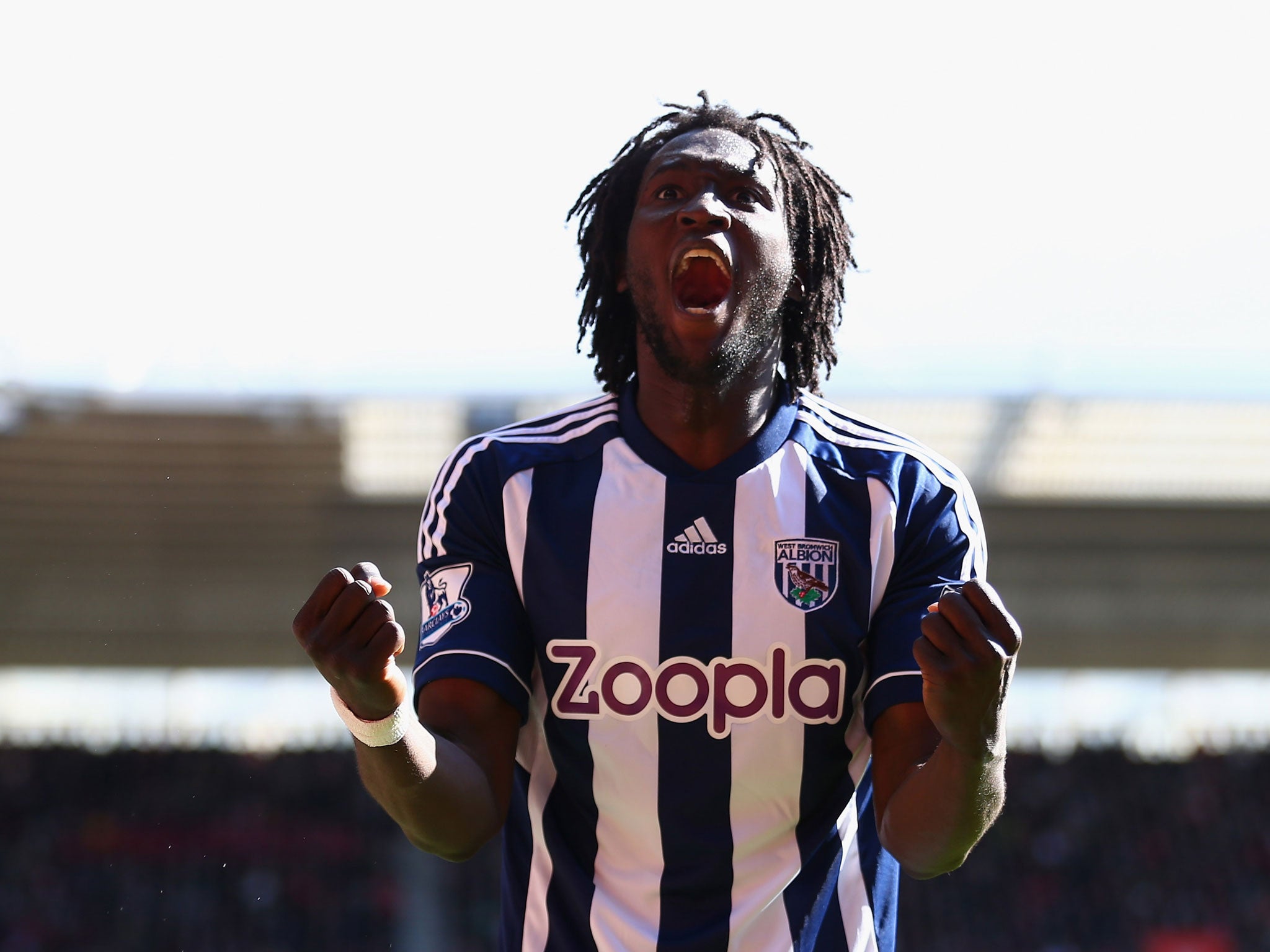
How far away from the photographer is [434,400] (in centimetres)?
1362

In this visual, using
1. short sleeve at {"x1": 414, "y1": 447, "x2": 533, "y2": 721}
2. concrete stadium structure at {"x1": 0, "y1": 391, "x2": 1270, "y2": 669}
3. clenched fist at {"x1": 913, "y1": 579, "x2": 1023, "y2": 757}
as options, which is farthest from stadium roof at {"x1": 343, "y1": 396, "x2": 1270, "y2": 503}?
clenched fist at {"x1": 913, "y1": 579, "x2": 1023, "y2": 757}

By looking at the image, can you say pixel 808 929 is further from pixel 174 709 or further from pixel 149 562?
pixel 174 709

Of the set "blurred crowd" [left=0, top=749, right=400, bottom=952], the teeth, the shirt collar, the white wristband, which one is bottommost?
"blurred crowd" [left=0, top=749, right=400, bottom=952]

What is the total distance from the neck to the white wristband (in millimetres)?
750

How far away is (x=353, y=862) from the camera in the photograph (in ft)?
56.7

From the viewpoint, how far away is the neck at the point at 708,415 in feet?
7.83

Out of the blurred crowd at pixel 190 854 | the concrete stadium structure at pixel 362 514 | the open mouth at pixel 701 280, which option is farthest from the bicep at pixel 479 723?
the blurred crowd at pixel 190 854

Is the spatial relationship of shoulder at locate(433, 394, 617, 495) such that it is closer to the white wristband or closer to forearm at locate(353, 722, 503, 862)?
forearm at locate(353, 722, 503, 862)

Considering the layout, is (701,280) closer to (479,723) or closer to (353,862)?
(479,723)

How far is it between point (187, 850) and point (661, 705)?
1754 centimetres

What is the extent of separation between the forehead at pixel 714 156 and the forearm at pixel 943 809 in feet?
3.42

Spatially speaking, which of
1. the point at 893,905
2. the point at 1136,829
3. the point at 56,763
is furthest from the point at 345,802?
the point at 893,905

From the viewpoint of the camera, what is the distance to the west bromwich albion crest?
2260 mm

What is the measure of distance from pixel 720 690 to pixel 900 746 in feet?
0.97
